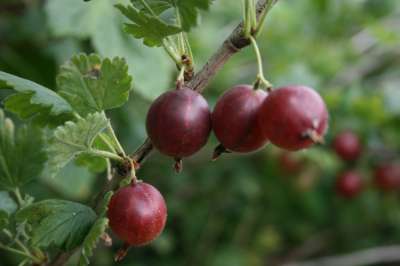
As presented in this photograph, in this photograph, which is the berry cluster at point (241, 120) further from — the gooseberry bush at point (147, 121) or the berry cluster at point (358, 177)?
the berry cluster at point (358, 177)

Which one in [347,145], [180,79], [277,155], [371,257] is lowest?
[371,257]

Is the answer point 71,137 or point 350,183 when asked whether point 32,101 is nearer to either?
point 71,137

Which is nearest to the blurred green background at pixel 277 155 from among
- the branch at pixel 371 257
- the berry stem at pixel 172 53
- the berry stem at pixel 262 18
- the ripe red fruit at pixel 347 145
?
the ripe red fruit at pixel 347 145

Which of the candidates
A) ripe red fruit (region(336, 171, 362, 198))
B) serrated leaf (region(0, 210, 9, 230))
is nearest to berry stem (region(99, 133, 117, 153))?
serrated leaf (region(0, 210, 9, 230))

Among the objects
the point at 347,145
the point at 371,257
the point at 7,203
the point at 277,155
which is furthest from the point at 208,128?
the point at 371,257

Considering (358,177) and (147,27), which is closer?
(147,27)

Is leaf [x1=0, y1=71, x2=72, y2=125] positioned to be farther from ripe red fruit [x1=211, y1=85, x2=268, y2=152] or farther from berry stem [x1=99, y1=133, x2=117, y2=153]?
ripe red fruit [x1=211, y1=85, x2=268, y2=152]

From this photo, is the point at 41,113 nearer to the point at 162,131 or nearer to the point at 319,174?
the point at 162,131
